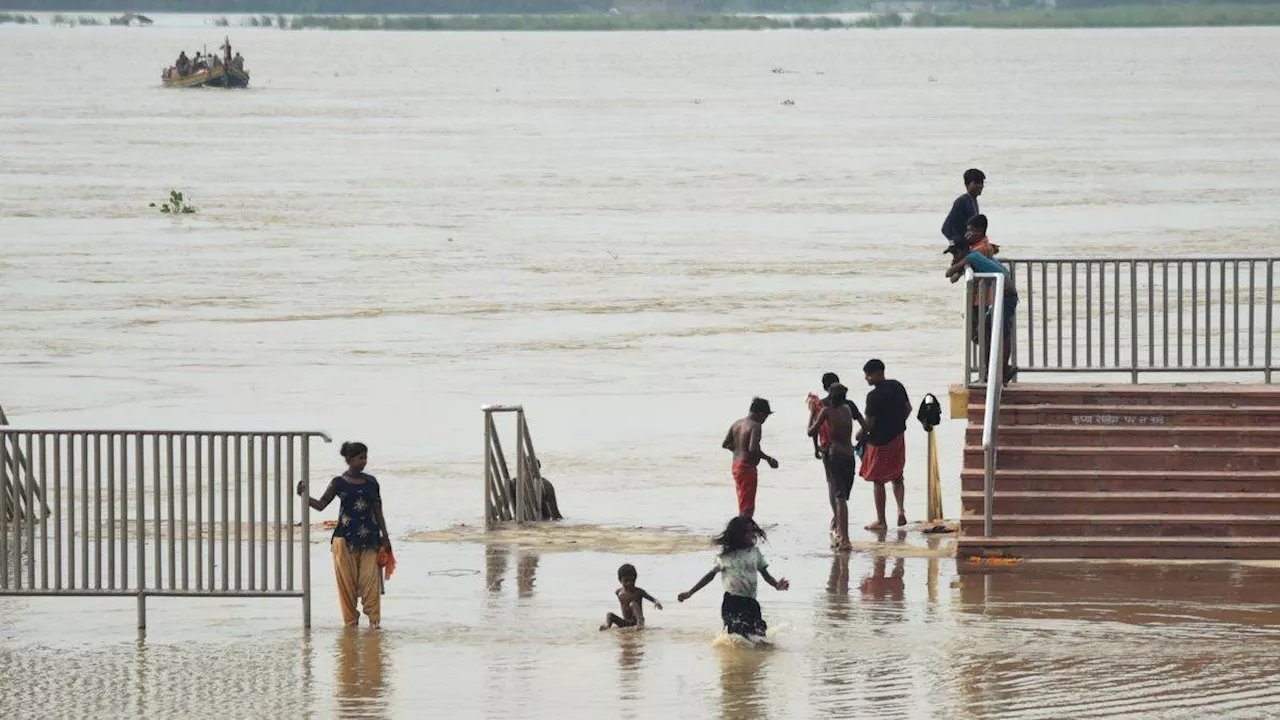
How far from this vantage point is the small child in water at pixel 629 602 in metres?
12.4

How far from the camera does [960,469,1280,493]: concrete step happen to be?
579 inches

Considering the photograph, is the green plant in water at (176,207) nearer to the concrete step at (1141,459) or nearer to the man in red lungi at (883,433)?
the man in red lungi at (883,433)

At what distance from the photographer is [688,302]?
1325 inches

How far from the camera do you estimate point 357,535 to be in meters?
12.3

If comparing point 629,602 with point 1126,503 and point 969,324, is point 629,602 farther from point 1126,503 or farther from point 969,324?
point 969,324

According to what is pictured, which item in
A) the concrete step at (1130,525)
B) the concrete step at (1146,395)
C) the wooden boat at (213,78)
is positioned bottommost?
the concrete step at (1130,525)

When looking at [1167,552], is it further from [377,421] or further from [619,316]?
[619,316]

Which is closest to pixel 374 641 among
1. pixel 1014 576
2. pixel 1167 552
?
pixel 1014 576

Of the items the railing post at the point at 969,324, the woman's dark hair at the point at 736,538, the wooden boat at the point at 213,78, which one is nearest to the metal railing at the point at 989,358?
the railing post at the point at 969,324

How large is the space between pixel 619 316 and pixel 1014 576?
61.0ft

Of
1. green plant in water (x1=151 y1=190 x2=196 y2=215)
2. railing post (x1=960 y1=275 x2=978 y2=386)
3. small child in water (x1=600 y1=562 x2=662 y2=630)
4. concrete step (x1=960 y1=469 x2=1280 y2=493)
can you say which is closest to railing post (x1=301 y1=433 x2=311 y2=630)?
small child in water (x1=600 y1=562 x2=662 y2=630)

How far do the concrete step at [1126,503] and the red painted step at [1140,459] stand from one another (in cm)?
30

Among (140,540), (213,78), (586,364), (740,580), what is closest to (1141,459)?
(740,580)

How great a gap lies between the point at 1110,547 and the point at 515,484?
4.61 metres
